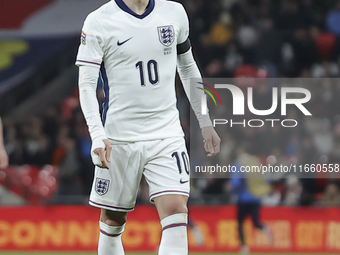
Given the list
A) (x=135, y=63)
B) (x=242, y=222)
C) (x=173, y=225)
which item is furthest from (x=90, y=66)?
(x=242, y=222)

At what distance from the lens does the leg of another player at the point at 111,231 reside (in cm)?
459

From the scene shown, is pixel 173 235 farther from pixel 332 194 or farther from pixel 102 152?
pixel 332 194

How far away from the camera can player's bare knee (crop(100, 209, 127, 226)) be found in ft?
15.0

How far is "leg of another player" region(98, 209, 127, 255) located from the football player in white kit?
11 cm

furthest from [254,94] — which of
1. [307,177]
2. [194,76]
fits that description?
[194,76]

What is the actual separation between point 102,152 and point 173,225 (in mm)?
607

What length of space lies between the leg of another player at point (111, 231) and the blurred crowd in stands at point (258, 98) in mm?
5594

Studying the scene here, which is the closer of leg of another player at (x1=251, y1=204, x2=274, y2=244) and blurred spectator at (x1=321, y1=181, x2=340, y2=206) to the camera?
leg of another player at (x1=251, y1=204, x2=274, y2=244)

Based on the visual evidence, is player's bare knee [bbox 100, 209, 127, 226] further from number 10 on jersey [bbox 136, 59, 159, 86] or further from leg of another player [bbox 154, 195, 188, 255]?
number 10 on jersey [bbox 136, 59, 159, 86]

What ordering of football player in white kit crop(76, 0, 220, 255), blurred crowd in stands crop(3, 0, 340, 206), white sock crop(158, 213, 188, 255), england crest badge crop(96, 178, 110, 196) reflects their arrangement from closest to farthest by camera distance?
white sock crop(158, 213, 188, 255), football player in white kit crop(76, 0, 220, 255), england crest badge crop(96, 178, 110, 196), blurred crowd in stands crop(3, 0, 340, 206)

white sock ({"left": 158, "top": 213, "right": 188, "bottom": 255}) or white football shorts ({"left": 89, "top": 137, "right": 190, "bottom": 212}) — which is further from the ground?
white football shorts ({"left": 89, "top": 137, "right": 190, "bottom": 212})

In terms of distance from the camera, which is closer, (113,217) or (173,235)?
(173,235)

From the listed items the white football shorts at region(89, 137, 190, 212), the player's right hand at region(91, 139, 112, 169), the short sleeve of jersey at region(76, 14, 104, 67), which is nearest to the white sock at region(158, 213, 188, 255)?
the white football shorts at region(89, 137, 190, 212)

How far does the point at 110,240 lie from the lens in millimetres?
4645
